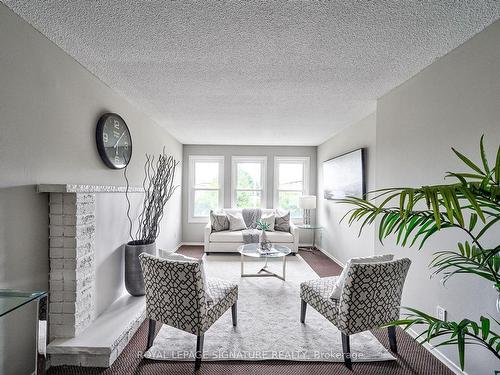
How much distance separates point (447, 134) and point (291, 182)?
390 cm

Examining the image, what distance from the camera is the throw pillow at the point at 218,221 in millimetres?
4938

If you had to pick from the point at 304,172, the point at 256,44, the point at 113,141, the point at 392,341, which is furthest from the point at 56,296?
the point at 304,172

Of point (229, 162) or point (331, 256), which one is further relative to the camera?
point (229, 162)

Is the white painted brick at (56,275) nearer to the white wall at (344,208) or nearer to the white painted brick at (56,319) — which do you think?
the white painted brick at (56,319)

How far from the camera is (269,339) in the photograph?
2152mm

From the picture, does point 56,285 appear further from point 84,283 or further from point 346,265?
point 346,265

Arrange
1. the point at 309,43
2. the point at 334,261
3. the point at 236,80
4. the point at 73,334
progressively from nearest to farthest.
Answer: the point at 309,43 < the point at 73,334 < the point at 236,80 < the point at 334,261

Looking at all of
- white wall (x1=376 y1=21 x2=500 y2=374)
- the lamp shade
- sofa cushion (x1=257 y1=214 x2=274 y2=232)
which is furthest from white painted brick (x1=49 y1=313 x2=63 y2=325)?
the lamp shade

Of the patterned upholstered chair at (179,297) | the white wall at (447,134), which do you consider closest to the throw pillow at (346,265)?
the white wall at (447,134)

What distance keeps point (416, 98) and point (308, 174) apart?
3520 millimetres

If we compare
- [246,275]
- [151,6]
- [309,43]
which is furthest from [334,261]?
[151,6]

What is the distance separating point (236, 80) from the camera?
233cm

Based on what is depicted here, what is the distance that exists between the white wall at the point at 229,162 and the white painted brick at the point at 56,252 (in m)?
3.76

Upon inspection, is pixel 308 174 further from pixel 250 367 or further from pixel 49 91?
pixel 49 91
